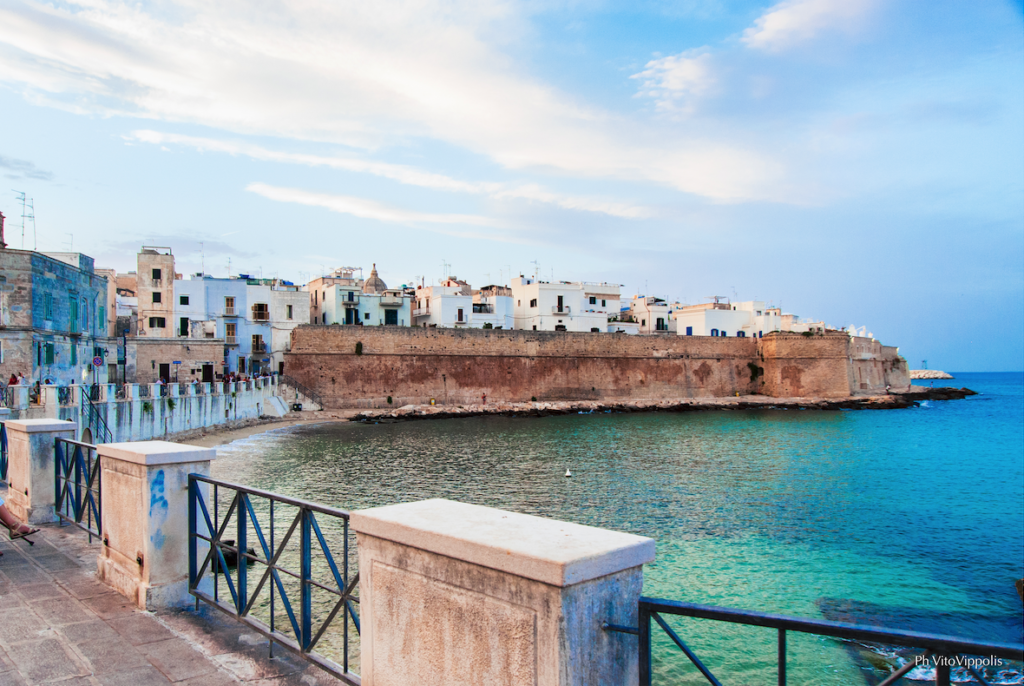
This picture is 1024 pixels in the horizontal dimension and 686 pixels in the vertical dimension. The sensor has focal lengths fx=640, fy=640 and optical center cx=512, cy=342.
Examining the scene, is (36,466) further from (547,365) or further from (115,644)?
(547,365)

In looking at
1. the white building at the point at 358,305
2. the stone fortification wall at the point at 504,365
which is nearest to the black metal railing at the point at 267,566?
the stone fortification wall at the point at 504,365

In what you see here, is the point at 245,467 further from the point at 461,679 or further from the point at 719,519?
the point at 461,679

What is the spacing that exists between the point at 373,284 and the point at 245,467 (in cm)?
3079

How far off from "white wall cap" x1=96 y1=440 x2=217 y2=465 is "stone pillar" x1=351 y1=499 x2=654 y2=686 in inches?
73.1

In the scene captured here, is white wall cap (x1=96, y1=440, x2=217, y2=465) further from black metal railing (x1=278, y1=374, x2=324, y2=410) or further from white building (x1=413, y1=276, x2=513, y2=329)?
white building (x1=413, y1=276, x2=513, y2=329)

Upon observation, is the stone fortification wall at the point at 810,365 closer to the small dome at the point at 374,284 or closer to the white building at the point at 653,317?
the white building at the point at 653,317

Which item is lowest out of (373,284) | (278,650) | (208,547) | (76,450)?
(278,650)

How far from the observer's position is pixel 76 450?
5422mm

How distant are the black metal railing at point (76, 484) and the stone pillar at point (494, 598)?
397cm

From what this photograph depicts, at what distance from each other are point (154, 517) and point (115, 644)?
2.30ft

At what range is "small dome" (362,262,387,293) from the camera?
4606 centimetres

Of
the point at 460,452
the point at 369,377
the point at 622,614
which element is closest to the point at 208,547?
the point at 622,614

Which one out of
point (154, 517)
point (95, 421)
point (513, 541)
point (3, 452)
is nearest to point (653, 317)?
point (95, 421)

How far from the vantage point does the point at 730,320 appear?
52469mm
